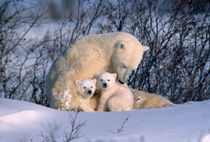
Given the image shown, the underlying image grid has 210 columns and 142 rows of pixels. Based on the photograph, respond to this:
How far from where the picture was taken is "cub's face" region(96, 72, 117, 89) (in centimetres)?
504

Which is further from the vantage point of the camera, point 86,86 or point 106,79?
point 106,79

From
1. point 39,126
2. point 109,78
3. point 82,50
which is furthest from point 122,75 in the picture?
point 39,126

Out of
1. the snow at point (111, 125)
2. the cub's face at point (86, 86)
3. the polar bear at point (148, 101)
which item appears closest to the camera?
the snow at point (111, 125)

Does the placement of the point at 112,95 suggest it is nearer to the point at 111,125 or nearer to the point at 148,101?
the point at 148,101

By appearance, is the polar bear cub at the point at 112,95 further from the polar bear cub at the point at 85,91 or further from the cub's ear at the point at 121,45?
the cub's ear at the point at 121,45

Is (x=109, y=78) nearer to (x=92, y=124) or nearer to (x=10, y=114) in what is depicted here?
(x=92, y=124)

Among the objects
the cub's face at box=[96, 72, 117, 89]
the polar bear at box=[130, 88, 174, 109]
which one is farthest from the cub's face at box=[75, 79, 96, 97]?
the polar bear at box=[130, 88, 174, 109]

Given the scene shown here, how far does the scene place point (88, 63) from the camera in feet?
16.5

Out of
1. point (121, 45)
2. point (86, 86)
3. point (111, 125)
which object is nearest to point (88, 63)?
point (86, 86)

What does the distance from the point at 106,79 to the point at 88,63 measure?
12.6 inches

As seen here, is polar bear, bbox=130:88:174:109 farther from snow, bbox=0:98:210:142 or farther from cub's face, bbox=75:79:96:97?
snow, bbox=0:98:210:142

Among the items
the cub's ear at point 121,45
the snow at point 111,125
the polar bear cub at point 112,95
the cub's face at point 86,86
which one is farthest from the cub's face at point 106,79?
the snow at point 111,125

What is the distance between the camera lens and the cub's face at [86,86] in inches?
194

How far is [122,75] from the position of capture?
5.20m
